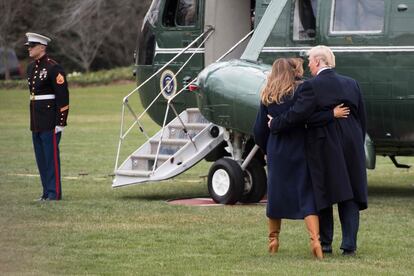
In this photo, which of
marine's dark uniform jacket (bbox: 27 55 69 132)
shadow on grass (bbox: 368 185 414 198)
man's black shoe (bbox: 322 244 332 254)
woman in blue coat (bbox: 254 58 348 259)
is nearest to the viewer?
woman in blue coat (bbox: 254 58 348 259)

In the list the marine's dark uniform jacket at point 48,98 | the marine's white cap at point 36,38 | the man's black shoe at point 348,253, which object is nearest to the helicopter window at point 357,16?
the marine's dark uniform jacket at point 48,98

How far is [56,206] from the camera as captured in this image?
13.5m

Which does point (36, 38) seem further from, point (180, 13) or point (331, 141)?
point (331, 141)

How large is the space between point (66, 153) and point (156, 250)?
40.7 ft

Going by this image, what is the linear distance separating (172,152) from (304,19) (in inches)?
92.2

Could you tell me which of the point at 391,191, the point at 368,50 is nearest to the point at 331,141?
the point at 368,50

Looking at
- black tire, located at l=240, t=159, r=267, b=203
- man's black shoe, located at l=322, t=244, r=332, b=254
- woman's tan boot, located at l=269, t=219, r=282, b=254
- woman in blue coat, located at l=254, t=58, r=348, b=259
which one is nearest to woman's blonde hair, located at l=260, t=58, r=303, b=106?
woman in blue coat, located at l=254, t=58, r=348, b=259

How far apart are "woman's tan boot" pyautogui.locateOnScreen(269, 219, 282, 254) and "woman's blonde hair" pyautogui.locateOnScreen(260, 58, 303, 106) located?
0.99 m

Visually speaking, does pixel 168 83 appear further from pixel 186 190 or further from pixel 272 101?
pixel 272 101

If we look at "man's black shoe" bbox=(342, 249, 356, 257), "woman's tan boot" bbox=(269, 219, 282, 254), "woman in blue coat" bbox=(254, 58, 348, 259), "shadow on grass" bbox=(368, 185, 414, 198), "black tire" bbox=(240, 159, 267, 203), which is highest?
"woman in blue coat" bbox=(254, 58, 348, 259)

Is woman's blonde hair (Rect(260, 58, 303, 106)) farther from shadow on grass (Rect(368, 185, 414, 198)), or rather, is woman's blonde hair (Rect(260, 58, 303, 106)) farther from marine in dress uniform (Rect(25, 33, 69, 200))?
shadow on grass (Rect(368, 185, 414, 198))

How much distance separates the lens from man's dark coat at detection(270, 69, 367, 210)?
31.2 feet

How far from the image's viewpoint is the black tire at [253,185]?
1392cm

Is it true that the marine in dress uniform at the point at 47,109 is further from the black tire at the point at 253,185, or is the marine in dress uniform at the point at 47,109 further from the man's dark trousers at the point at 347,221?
the man's dark trousers at the point at 347,221
